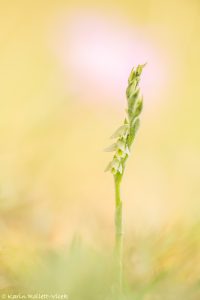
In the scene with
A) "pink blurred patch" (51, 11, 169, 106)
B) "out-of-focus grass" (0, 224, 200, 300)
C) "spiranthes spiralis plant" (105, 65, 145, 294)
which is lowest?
"out-of-focus grass" (0, 224, 200, 300)

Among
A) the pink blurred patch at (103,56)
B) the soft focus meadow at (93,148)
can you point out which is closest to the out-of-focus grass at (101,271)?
the soft focus meadow at (93,148)

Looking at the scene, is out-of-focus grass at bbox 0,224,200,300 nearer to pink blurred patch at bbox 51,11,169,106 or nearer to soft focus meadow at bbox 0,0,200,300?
soft focus meadow at bbox 0,0,200,300

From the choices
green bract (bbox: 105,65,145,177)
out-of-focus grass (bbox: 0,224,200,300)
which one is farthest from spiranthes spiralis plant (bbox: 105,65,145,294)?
out-of-focus grass (bbox: 0,224,200,300)

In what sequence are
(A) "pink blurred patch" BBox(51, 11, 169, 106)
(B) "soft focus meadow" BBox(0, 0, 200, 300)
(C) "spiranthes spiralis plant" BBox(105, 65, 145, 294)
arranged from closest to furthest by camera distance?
(C) "spiranthes spiralis plant" BBox(105, 65, 145, 294) → (B) "soft focus meadow" BBox(0, 0, 200, 300) → (A) "pink blurred patch" BBox(51, 11, 169, 106)

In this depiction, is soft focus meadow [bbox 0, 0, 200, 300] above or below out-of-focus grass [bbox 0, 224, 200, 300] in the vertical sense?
above

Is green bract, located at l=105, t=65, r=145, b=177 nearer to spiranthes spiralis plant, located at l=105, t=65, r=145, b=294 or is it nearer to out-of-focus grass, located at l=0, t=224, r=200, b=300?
spiranthes spiralis plant, located at l=105, t=65, r=145, b=294

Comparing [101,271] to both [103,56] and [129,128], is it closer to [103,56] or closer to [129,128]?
[129,128]

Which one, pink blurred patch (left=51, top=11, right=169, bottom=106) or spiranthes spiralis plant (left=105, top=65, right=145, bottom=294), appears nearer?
spiranthes spiralis plant (left=105, top=65, right=145, bottom=294)

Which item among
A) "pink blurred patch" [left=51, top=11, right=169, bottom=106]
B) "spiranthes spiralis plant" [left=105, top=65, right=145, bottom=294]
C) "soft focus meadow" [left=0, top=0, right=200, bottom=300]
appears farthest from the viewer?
"pink blurred patch" [left=51, top=11, right=169, bottom=106]

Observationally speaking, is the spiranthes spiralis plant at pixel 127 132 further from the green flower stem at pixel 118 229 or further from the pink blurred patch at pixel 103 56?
the pink blurred patch at pixel 103 56
